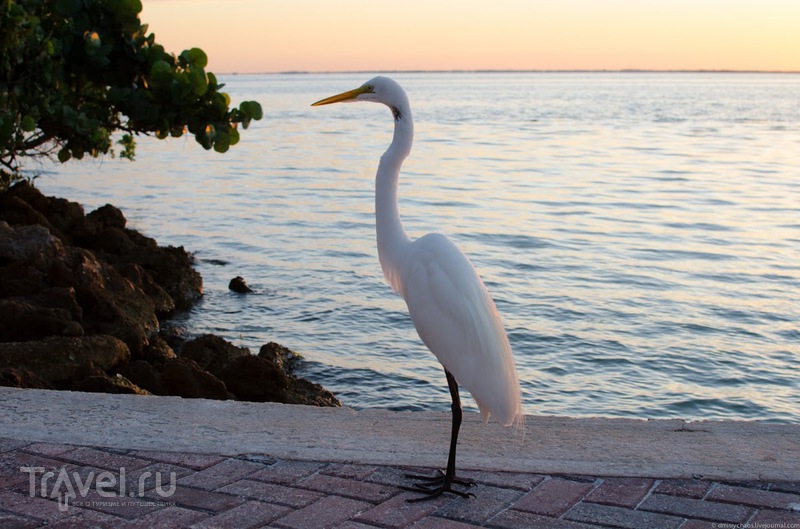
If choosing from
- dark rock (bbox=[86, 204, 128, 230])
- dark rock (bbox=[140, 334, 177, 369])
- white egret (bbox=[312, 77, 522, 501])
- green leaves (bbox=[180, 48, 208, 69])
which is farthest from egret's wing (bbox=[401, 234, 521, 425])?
dark rock (bbox=[86, 204, 128, 230])

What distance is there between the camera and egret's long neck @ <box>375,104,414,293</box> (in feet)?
13.7

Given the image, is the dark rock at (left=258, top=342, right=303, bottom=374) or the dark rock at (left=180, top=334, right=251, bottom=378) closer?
the dark rock at (left=180, top=334, right=251, bottom=378)

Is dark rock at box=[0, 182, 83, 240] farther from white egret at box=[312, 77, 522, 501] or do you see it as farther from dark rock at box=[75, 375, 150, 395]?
white egret at box=[312, 77, 522, 501]

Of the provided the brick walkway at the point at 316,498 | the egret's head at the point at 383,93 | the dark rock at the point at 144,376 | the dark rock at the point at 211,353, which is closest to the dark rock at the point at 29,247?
the dark rock at the point at 211,353

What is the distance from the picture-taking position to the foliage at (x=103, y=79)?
8.19m

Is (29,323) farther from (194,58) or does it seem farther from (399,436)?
(399,436)

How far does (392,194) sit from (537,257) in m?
9.29

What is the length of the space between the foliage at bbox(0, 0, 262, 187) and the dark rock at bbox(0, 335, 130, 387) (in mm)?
2485

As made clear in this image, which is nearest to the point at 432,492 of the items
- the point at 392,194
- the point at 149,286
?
the point at 392,194

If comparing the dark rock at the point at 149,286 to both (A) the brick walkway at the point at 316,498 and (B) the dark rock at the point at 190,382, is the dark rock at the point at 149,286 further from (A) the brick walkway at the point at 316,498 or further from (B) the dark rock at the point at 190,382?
(A) the brick walkway at the point at 316,498

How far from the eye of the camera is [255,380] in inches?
267

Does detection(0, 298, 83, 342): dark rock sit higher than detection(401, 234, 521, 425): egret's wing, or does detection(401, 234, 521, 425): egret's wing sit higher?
detection(401, 234, 521, 425): egret's wing

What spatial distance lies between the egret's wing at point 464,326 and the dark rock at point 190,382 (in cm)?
268

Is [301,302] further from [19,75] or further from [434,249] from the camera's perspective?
[434,249]
